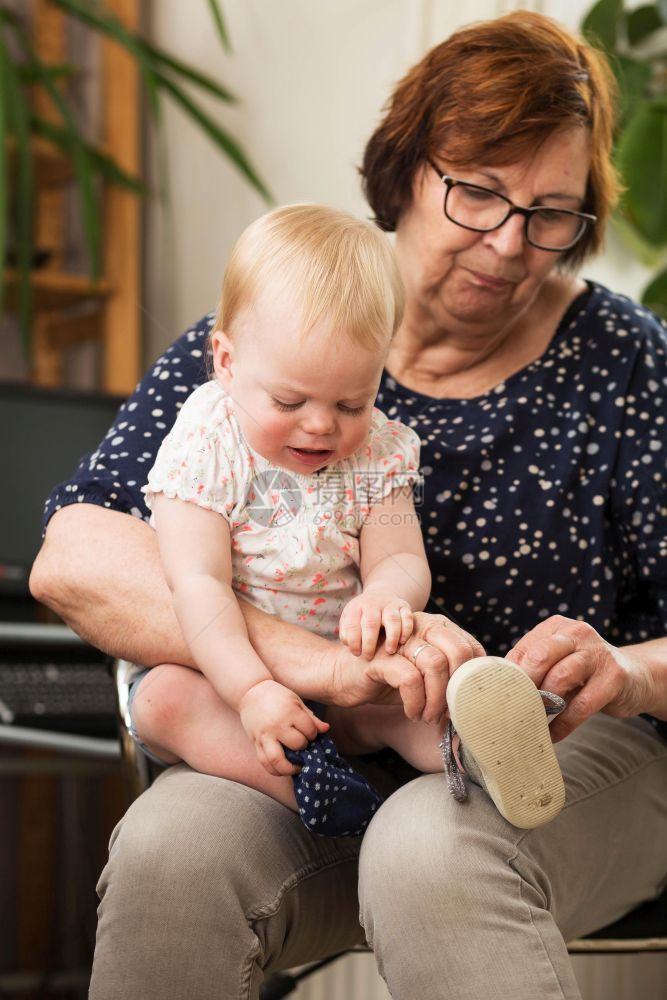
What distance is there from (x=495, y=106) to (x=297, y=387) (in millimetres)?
402

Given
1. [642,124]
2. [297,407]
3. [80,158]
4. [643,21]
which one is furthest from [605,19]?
[297,407]

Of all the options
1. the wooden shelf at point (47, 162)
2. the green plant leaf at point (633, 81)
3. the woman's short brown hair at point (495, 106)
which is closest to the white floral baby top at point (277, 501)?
the woman's short brown hair at point (495, 106)

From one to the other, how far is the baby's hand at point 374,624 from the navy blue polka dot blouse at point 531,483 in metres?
0.27

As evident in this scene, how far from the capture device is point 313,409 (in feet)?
2.80

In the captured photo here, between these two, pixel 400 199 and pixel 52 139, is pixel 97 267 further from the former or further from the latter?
pixel 400 199

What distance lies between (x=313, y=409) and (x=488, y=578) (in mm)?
324

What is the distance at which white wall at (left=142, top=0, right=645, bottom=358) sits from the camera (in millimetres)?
2236

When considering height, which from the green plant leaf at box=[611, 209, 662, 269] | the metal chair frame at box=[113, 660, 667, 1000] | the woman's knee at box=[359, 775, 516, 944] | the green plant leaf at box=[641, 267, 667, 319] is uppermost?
the green plant leaf at box=[611, 209, 662, 269]

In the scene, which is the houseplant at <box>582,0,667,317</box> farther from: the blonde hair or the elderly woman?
the blonde hair

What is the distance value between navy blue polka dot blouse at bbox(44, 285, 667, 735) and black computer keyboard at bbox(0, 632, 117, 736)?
1.42 feet

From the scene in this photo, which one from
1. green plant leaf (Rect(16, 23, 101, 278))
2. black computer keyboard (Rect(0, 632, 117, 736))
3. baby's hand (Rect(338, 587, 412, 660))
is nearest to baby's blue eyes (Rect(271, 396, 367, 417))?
baby's hand (Rect(338, 587, 412, 660))

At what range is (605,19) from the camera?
1903 millimetres

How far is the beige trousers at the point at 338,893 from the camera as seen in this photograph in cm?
76

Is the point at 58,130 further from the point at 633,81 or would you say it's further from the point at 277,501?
the point at 277,501
